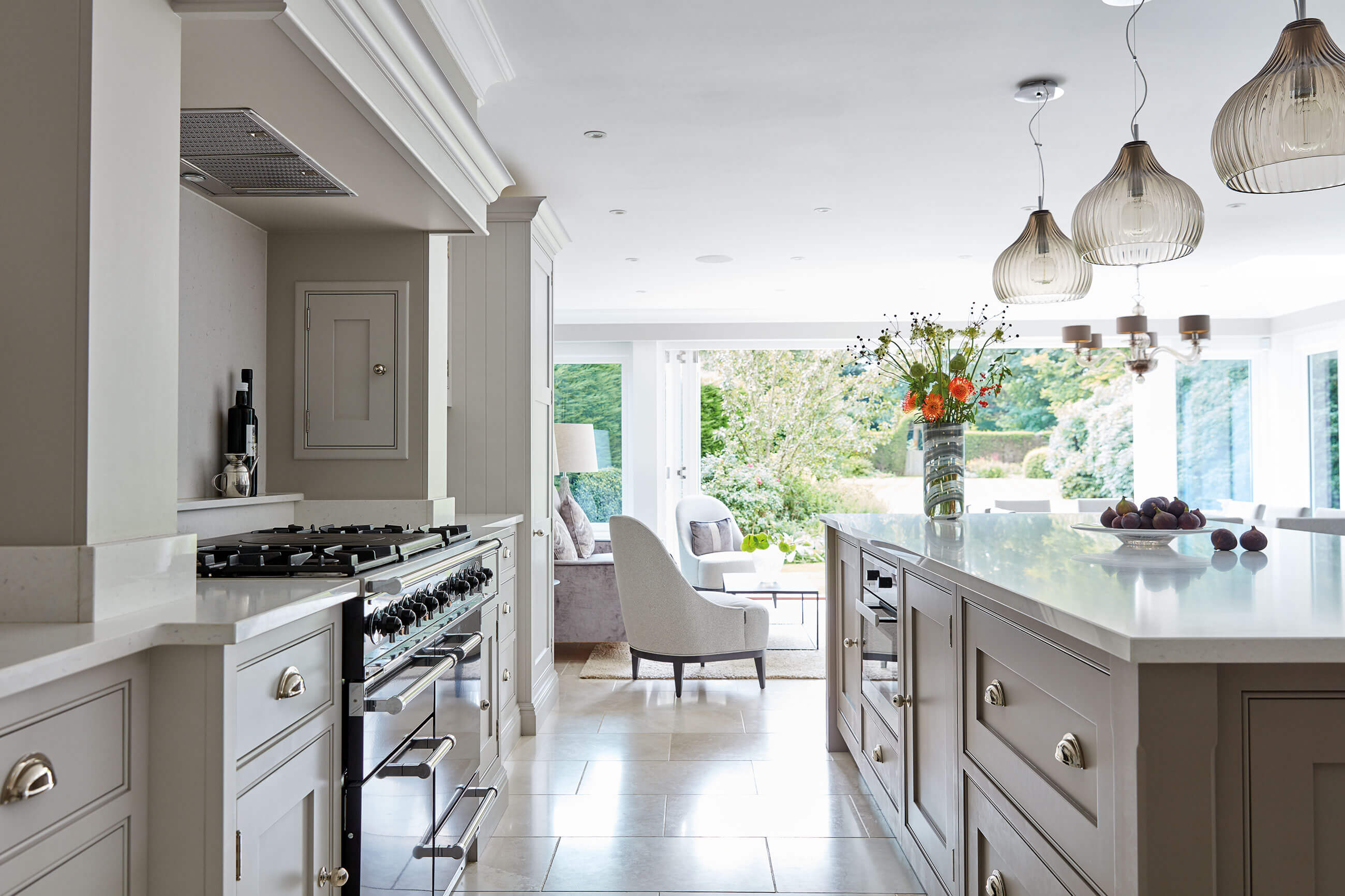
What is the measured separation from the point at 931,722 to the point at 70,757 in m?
1.71

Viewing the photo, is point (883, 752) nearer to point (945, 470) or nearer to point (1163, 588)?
point (945, 470)

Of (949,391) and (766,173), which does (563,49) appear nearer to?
(766,173)

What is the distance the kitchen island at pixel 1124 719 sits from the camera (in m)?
1.07

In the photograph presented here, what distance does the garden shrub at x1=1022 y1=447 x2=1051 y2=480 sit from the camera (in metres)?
8.96

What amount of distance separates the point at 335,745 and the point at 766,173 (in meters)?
3.18

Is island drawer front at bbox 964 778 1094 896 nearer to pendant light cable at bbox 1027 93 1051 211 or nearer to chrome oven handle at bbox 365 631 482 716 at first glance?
chrome oven handle at bbox 365 631 482 716

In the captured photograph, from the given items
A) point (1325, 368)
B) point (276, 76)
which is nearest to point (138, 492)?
point (276, 76)

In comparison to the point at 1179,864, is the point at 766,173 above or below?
above

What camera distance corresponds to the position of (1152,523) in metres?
2.15

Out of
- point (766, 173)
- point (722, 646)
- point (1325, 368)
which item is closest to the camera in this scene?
point (766, 173)

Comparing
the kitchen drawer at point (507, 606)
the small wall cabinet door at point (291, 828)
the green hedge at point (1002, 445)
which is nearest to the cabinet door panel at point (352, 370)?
the kitchen drawer at point (507, 606)

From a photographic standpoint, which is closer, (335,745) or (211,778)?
(211,778)

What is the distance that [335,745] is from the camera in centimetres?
158

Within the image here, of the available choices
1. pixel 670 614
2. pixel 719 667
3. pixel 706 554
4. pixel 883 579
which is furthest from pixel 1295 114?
pixel 706 554
